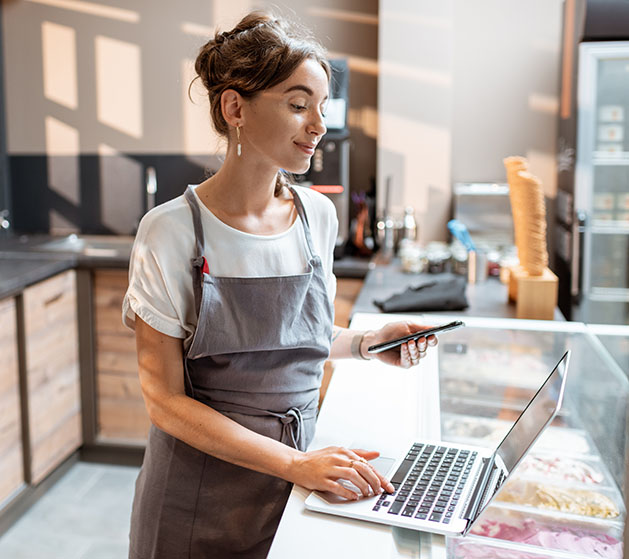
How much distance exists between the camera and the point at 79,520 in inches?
122

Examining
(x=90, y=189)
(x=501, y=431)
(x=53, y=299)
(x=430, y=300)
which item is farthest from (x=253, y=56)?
(x=90, y=189)

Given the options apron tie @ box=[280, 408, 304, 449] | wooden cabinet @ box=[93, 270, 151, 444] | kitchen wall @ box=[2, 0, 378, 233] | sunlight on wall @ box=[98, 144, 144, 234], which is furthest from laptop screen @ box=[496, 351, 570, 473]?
sunlight on wall @ box=[98, 144, 144, 234]

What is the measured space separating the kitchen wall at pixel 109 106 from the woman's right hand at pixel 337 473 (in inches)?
122

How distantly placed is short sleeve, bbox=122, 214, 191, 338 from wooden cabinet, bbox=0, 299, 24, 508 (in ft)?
5.84

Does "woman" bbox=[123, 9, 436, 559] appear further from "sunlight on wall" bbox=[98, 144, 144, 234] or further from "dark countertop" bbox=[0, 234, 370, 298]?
"sunlight on wall" bbox=[98, 144, 144, 234]

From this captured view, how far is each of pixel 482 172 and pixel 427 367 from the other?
8.38ft

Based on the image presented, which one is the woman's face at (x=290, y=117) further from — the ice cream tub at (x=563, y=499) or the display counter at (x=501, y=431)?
the ice cream tub at (x=563, y=499)

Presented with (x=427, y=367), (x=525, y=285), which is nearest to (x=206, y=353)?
(x=427, y=367)

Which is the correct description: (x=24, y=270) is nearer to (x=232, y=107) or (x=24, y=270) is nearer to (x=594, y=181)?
(x=232, y=107)

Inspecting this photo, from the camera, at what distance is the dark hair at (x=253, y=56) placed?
4.26 ft

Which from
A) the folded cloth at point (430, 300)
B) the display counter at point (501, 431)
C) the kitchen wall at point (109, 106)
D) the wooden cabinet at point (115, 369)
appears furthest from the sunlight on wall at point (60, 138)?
the display counter at point (501, 431)

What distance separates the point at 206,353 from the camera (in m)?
Result: 1.31

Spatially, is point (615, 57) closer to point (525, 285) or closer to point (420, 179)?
point (420, 179)

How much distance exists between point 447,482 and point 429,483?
3 cm
